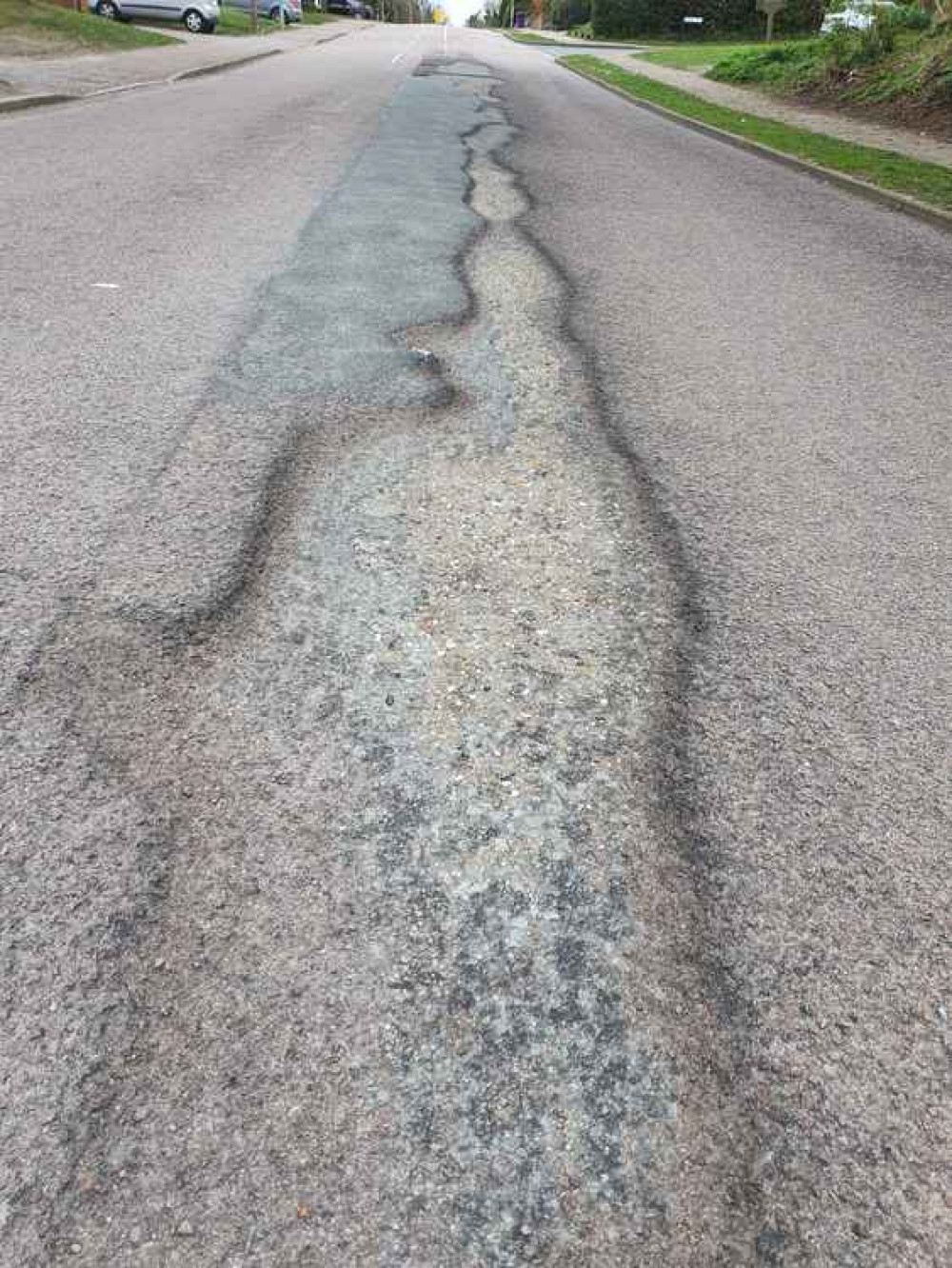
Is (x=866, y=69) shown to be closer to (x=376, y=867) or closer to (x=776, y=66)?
(x=776, y=66)

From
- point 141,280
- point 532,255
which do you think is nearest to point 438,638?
point 141,280

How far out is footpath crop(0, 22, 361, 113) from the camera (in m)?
12.4

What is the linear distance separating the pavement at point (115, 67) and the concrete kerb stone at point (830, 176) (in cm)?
855

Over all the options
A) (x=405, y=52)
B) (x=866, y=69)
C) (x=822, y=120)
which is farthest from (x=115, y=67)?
(x=405, y=52)

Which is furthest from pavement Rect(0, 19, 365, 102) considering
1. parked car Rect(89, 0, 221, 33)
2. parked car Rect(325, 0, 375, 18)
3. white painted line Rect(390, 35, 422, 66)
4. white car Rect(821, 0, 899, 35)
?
parked car Rect(325, 0, 375, 18)

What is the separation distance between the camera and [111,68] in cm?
1593

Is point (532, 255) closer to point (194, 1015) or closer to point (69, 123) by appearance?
point (194, 1015)

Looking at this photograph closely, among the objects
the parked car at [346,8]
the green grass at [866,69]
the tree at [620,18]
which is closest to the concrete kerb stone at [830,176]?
the green grass at [866,69]

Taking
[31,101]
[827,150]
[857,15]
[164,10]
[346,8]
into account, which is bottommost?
[827,150]

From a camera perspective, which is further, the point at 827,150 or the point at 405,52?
the point at 405,52

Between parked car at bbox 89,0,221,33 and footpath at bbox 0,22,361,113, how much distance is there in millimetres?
2844

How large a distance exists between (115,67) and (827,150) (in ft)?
42.3

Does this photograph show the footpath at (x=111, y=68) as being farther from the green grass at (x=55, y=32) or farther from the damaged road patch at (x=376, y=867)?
the damaged road patch at (x=376, y=867)

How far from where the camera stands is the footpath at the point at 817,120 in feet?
35.0
